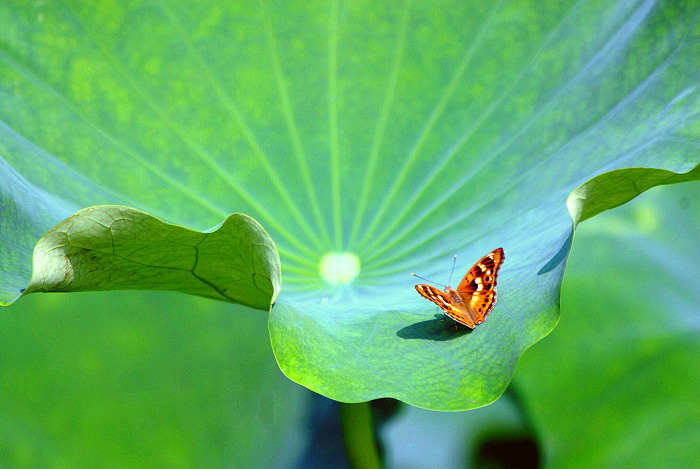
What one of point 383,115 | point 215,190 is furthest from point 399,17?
point 215,190

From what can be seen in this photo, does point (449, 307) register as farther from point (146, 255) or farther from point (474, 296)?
point (146, 255)

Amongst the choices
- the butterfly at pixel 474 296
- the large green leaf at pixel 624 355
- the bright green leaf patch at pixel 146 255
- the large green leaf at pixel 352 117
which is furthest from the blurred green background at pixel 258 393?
the butterfly at pixel 474 296

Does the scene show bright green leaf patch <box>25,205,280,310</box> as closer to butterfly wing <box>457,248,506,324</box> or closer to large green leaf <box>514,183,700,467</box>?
butterfly wing <box>457,248,506,324</box>

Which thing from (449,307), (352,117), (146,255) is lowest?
(449,307)

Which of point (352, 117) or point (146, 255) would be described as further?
point (352, 117)

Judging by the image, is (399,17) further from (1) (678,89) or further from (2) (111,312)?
(2) (111,312)

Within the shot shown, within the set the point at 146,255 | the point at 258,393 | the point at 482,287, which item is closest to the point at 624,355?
the point at 482,287

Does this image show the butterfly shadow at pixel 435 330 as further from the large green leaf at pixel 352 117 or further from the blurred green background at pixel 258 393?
the blurred green background at pixel 258 393
